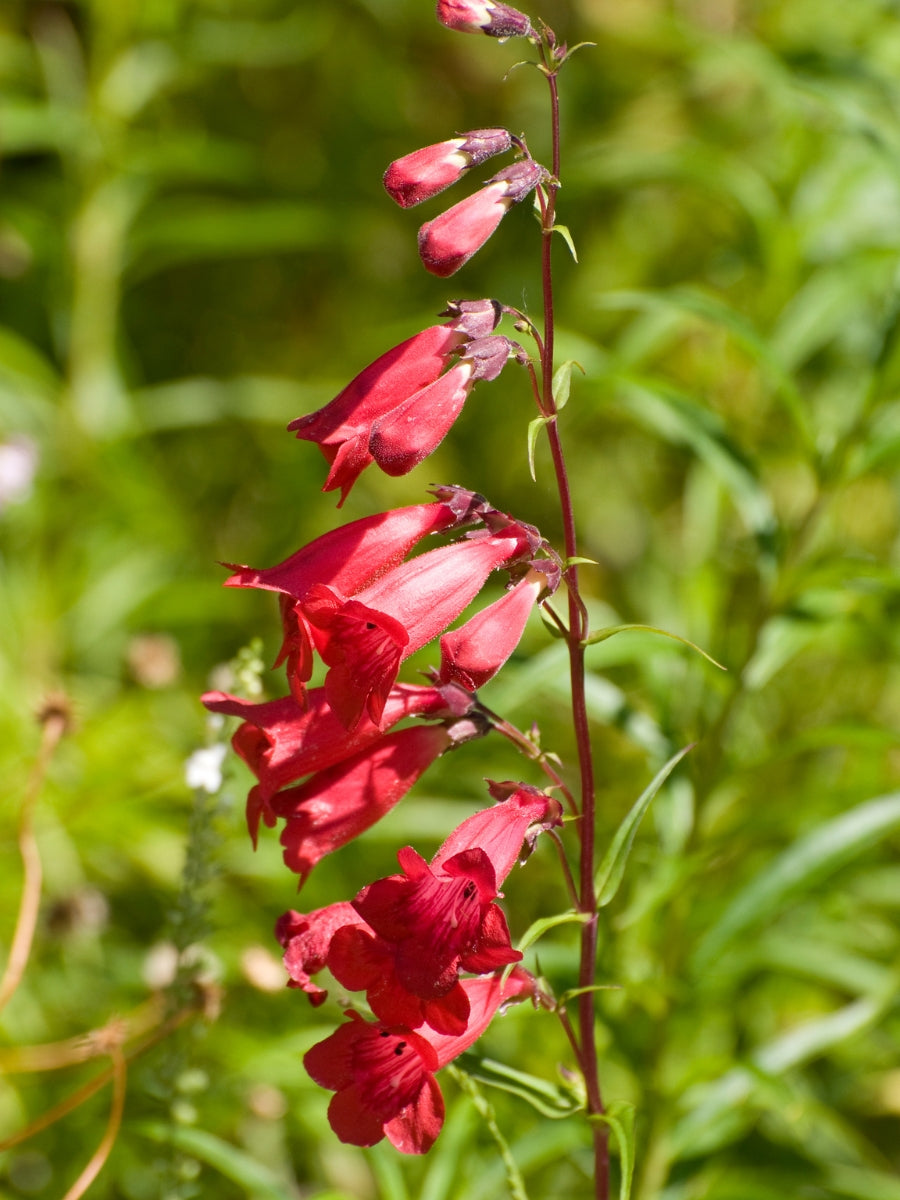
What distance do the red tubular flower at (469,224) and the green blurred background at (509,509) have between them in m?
0.12

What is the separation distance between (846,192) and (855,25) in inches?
35.3

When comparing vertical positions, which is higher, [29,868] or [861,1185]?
[29,868]

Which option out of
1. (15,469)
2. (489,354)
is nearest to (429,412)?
(489,354)

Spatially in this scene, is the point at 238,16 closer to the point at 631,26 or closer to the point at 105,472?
the point at 631,26

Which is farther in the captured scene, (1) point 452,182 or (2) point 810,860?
(2) point 810,860

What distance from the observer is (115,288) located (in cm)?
252

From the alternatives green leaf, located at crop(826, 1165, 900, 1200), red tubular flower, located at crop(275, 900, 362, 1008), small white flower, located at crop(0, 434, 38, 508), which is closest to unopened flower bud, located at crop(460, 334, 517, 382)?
red tubular flower, located at crop(275, 900, 362, 1008)

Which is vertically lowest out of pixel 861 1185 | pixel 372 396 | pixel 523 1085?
pixel 861 1185

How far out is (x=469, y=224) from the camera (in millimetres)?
823

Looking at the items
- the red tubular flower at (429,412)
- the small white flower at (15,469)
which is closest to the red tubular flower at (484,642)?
the red tubular flower at (429,412)

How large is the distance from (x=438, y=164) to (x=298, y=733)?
0.43 meters

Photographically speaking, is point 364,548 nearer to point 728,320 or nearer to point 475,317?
point 475,317

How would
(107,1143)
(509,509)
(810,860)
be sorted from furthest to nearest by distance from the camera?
1. (509,509)
2. (810,860)
3. (107,1143)

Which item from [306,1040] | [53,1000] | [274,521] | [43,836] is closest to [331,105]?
[274,521]
